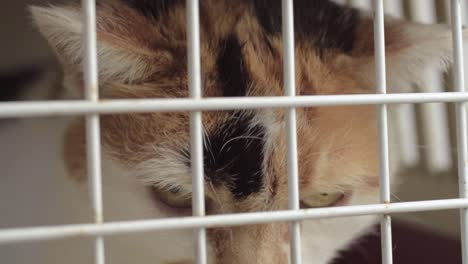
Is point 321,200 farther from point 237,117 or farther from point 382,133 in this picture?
point 382,133

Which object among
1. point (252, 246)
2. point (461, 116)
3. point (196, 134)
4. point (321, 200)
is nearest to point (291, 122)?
point (196, 134)

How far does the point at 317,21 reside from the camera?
0.98 meters

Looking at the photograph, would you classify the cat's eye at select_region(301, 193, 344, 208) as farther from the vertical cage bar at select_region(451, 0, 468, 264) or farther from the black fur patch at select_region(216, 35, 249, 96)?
the vertical cage bar at select_region(451, 0, 468, 264)

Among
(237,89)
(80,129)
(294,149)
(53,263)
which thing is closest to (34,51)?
(80,129)

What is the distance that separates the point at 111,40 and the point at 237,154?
0.23m

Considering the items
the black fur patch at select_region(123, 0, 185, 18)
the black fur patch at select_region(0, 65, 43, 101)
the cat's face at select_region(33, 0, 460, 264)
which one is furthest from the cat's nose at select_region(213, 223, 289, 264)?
the black fur patch at select_region(0, 65, 43, 101)

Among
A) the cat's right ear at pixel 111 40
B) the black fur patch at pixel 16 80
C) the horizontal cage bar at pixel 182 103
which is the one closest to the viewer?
the horizontal cage bar at pixel 182 103

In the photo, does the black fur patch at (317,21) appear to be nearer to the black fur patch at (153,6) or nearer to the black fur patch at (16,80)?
the black fur patch at (153,6)

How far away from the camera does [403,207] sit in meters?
0.55

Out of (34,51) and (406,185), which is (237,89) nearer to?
(34,51)

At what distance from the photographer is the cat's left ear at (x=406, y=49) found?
0.89m

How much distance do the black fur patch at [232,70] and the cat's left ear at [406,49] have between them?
0.71ft

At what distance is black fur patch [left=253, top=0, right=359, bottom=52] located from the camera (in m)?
0.93

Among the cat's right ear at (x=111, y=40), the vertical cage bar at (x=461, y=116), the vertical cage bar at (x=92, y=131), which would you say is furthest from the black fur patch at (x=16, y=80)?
the vertical cage bar at (x=461, y=116)
